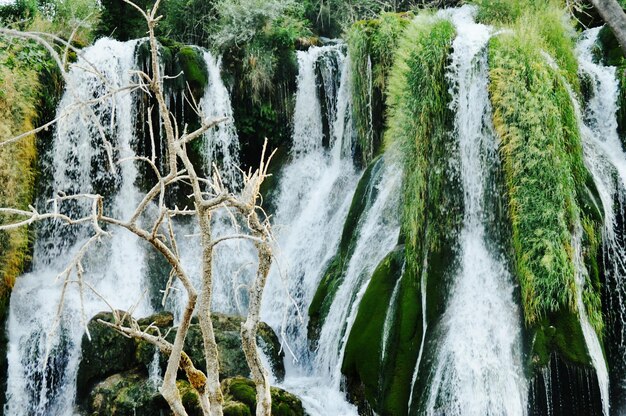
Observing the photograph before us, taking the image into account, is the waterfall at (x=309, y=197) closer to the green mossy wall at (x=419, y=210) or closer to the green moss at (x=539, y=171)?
the green mossy wall at (x=419, y=210)

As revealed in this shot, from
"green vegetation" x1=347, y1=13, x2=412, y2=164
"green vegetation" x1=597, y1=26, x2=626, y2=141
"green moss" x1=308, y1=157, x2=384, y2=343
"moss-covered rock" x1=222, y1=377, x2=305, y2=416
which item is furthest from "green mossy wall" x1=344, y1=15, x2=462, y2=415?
"green vegetation" x1=347, y1=13, x2=412, y2=164

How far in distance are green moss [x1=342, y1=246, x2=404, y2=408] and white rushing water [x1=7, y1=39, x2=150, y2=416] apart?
135 inches

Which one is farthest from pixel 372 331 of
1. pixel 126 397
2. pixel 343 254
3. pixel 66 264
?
pixel 66 264

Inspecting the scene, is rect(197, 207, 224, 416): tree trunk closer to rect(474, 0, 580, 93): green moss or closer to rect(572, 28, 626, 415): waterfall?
rect(572, 28, 626, 415): waterfall

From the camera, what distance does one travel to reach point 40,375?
9711 millimetres

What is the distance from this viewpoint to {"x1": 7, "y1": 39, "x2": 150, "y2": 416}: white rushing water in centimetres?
969

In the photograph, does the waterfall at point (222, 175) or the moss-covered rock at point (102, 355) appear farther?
the waterfall at point (222, 175)

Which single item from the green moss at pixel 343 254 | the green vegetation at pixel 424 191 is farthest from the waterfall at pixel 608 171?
the green moss at pixel 343 254

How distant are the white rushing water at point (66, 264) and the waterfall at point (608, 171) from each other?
6.32 metres

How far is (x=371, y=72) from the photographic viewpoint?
1255 cm

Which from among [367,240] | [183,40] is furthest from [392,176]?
[183,40]

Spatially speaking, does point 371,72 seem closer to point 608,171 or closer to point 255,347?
point 608,171

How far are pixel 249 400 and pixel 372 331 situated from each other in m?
1.72

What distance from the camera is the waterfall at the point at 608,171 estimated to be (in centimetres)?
762
